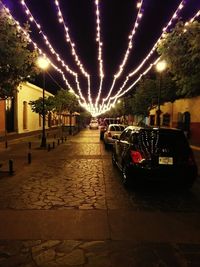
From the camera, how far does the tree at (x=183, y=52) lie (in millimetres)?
12102

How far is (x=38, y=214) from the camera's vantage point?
644 cm

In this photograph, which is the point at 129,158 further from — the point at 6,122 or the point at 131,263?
the point at 6,122

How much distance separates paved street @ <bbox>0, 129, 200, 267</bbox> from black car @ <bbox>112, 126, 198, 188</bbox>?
0.45 metres

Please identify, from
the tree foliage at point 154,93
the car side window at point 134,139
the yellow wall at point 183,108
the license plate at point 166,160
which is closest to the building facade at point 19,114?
the tree foliage at point 154,93

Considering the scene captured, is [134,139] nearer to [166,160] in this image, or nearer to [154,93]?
[166,160]

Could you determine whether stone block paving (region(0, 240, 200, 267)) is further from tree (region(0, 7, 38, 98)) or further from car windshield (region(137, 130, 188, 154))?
tree (region(0, 7, 38, 98))

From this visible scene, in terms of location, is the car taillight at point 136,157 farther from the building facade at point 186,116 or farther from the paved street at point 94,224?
the building facade at point 186,116

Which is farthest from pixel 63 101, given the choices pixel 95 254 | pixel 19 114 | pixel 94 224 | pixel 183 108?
pixel 95 254

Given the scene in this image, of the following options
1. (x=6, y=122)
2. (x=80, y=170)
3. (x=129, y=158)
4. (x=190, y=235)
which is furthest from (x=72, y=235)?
(x=6, y=122)

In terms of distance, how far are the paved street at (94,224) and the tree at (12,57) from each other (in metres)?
3.70

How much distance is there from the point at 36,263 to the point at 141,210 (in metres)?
3.07

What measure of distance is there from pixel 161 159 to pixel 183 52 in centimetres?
644

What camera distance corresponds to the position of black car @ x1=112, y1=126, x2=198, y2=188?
27.1 ft

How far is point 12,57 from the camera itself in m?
10.7
